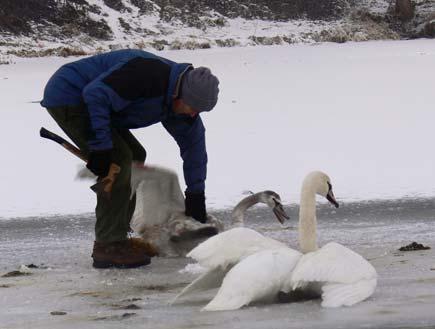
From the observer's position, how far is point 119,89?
A: 5484 millimetres

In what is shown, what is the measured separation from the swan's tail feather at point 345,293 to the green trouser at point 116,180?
184 centimetres

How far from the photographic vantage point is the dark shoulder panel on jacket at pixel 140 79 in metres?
5.50

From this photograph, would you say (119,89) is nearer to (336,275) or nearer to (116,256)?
(116,256)

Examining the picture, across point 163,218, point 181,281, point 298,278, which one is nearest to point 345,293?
point 298,278

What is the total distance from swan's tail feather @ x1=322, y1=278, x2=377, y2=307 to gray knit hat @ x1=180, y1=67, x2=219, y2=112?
1589mm

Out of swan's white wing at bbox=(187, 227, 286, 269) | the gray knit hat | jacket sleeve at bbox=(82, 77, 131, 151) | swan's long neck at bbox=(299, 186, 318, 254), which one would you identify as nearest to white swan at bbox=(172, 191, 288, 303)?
swan's white wing at bbox=(187, 227, 286, 269)

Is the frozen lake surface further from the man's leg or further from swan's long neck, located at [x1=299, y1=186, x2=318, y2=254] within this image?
swan's long neck, located at [x1=299, y1=186, x2=318, y2=254]

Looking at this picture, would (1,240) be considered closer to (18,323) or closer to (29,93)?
(18,323)

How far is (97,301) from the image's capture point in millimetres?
4746

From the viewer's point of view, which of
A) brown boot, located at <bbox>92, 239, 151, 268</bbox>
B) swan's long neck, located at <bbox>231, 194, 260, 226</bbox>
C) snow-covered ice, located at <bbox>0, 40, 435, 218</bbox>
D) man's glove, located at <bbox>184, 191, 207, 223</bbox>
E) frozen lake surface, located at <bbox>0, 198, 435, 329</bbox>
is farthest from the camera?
snow-covered ice, located at <bbox>0, 40, 435, 218</bbox>

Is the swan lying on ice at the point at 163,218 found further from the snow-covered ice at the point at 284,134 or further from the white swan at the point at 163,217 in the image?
the snow-covered ice at the point at 284,134

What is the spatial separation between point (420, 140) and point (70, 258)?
18.3 feet

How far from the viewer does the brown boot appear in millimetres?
5723

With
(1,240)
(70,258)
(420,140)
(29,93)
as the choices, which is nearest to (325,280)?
(70,258)
